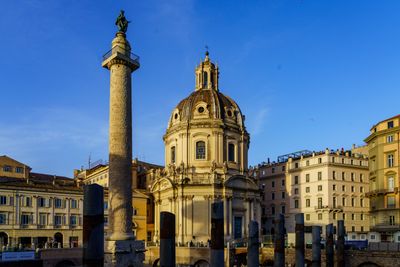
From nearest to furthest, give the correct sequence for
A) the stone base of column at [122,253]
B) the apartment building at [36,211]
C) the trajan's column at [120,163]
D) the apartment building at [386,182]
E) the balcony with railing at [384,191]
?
1. the stone base of column at [122,253]
2. the trajan's column at [120,163]
3. the balcony with railing at [384,191]
4. the apartment building at [386,182]
5. the apartment building at [36,211]

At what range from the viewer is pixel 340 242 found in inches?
1528

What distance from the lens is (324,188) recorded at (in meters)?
68.1

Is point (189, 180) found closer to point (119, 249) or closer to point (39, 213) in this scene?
point (39, 213)

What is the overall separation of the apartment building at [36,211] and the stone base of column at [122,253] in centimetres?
2360

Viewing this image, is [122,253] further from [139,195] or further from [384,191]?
[139,195]

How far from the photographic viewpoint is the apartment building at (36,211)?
5297 cm

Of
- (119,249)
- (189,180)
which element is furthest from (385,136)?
(119,249)

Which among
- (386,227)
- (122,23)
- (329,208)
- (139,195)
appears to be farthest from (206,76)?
(122,23)

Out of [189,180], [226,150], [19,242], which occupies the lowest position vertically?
[19,242]

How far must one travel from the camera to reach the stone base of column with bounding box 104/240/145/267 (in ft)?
95.1

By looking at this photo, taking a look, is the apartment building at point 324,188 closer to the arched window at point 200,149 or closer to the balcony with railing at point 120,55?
the arched window at point 200,149

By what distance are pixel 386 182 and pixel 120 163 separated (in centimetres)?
3355

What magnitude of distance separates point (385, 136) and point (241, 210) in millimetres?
19054

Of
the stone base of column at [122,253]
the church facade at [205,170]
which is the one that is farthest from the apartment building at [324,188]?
the stone base of column at [122,253]
